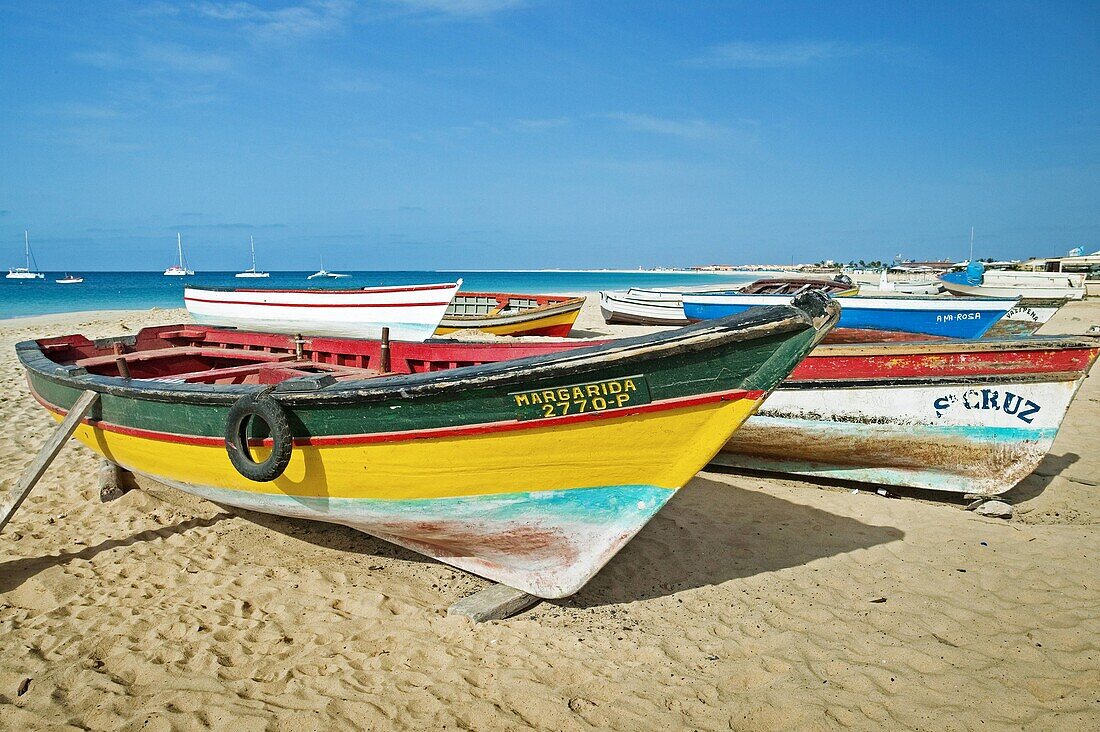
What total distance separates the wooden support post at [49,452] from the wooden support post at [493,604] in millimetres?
3212

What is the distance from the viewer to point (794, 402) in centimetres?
645

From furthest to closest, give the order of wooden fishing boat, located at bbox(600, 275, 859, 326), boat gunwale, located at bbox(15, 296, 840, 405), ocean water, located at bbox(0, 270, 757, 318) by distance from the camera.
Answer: ocean water, located at bbox(0, 270, 757, 318)
wooden fishing boat, located at bbox(600, 275, 859, 326)
boat gunwale, located at bbox(15, 296, 840, 405)

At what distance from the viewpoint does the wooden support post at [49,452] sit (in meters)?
4.67

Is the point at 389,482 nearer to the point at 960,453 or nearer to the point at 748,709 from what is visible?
the point at 748,709

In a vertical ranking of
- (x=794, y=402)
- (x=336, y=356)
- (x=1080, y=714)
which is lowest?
(x=1080, y=714)

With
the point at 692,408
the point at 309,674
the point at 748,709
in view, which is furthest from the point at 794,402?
the point at 309,674

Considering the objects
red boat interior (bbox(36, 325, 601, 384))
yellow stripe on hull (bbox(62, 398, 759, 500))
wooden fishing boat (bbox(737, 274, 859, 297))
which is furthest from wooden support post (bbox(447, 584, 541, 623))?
wooden fishing boat (bbox(737, 274, 859, 297))

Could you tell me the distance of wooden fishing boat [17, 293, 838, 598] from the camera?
10.9 feet

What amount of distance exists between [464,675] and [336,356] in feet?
16.0

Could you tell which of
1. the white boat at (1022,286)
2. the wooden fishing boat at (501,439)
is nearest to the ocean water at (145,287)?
the white boat at (1022,286)

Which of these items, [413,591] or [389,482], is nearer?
[389,482]

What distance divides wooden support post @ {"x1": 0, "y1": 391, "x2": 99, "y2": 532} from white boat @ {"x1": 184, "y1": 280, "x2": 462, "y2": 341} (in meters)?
6.07

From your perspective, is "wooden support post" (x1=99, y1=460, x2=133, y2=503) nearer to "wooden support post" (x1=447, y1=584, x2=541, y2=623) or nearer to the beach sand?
the beach sand

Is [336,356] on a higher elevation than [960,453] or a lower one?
higher
